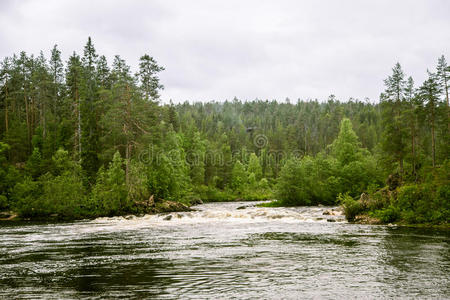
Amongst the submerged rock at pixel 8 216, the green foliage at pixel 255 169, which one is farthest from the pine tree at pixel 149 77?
the green foliage at pixel 255 169

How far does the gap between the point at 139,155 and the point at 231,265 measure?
1623 inches

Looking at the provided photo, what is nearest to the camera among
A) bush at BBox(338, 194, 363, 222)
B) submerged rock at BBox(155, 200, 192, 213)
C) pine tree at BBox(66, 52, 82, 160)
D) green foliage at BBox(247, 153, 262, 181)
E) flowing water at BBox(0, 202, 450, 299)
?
flowing water at BBox(0, 202, 450, 299)

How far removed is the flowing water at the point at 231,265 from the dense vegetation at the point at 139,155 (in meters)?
13.3

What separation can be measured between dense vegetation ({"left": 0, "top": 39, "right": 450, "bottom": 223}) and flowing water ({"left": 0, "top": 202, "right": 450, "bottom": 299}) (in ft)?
43.5

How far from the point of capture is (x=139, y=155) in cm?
5478

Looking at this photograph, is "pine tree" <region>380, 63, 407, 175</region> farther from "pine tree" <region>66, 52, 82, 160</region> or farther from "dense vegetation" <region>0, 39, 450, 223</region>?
"pine tree" <region>66, 52, 82, 160</region>

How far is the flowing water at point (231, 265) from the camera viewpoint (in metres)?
11.6

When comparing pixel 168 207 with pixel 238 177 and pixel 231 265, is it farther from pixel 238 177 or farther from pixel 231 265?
pixel 238 177

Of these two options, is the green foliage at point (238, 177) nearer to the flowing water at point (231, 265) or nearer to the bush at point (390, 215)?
the bush at point (390, 215)

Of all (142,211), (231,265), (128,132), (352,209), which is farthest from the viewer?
(128,132)

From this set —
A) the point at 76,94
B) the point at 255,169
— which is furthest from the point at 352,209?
the point at 255,169

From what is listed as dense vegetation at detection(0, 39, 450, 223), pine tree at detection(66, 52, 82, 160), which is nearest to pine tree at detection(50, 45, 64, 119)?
dense vegetation at detection(0, 39, 450, 223)

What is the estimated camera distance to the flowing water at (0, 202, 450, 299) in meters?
11.6

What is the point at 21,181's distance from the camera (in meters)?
50.3
